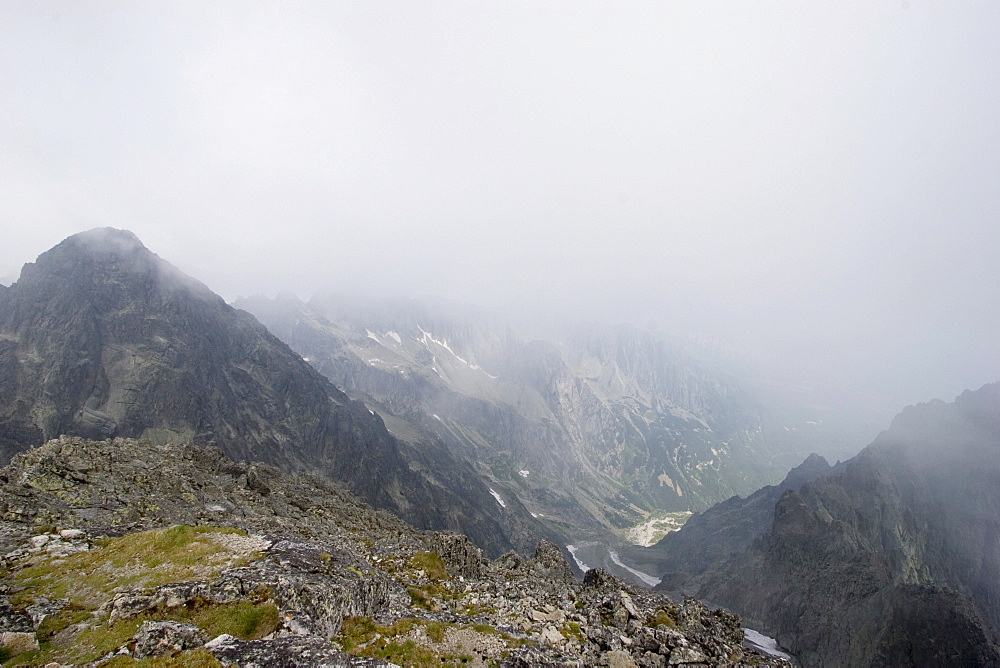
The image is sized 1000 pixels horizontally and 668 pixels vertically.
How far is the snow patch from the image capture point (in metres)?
155

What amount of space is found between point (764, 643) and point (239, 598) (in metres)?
208

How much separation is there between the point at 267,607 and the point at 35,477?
38003 millimetres

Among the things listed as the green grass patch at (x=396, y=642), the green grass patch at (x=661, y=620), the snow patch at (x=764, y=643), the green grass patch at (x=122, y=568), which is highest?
the green grass patch at (x=122, y=568)

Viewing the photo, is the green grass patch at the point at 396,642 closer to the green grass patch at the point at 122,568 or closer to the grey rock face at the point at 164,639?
the grey rock face at the point at 164,639

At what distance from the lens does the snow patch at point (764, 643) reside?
508 ft

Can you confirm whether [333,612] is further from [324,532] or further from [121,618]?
[324,532]

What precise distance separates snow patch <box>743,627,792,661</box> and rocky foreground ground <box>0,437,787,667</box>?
13998 centimetres

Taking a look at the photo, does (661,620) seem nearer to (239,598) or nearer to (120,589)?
(239,598)

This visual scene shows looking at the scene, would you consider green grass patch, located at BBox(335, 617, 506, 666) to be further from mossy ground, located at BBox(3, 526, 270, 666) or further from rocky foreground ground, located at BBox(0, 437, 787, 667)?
mossy ground, located at BBox(3, 526, 270, 666)

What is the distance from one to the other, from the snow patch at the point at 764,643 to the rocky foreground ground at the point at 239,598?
140m

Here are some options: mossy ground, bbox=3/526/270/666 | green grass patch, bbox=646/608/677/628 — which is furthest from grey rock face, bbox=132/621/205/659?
green grass patch, bbox=646/608/677/628

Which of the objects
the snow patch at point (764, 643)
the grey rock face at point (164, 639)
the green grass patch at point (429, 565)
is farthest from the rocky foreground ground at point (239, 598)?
the snow patch at point (764, 643)

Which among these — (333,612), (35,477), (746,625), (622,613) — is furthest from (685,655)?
(746,625)

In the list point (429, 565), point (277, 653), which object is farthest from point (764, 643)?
point (277, 653)
